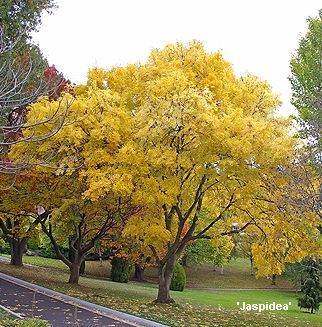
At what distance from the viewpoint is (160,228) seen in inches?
542

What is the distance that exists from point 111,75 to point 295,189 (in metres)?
7.60

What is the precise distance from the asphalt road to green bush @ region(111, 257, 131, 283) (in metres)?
15.8

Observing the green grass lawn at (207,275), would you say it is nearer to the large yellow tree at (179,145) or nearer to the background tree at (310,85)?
the large yellow tree at (179,145)

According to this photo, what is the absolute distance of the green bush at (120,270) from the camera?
97.7 ft

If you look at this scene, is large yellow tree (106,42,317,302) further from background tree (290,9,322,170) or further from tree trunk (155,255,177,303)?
background tree (290,9,322,170)

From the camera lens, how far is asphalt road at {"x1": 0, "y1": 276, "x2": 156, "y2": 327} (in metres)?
10.2

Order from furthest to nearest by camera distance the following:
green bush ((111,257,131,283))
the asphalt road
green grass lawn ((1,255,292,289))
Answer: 1. green grass lawn ((1,255,292,289))
2. green bush ((111,257,131,283))
3. the asphalt road

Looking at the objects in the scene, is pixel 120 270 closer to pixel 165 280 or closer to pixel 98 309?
pixel 165 280

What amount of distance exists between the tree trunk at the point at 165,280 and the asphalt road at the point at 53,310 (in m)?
3.49

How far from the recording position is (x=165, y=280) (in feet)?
51.1

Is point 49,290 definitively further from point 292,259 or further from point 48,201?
point 292,259

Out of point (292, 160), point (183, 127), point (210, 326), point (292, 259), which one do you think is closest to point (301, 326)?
point (292, 259)

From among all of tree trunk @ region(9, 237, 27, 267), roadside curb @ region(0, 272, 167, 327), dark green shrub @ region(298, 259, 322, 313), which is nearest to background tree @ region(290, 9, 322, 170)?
roadside curb @ region(0, 272, 167, 327)

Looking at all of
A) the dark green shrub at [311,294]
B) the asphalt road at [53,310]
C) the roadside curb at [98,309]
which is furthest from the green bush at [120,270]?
the asphalt road at [53,310]
